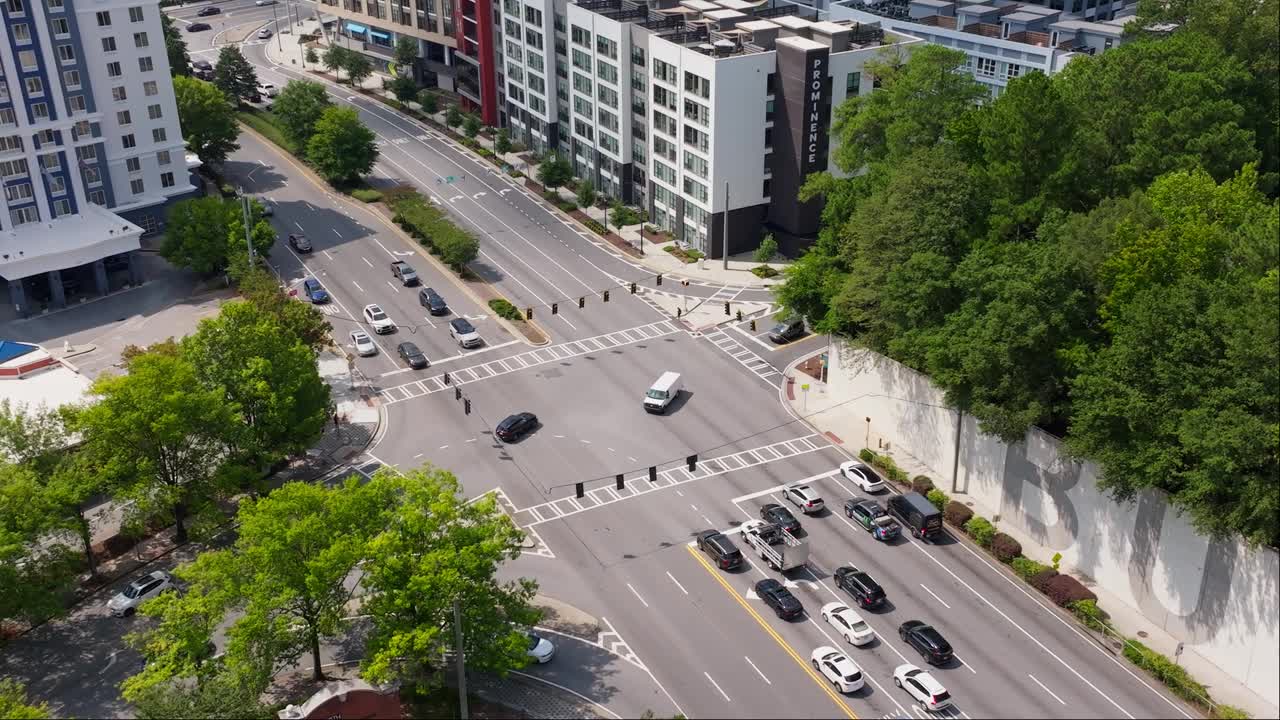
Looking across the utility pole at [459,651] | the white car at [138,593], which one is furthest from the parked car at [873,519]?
the white car at [138,593]

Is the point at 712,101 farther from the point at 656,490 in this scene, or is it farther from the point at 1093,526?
the point at 1093,526

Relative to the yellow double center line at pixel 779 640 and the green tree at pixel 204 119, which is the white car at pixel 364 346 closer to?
the yellow double center line at pixel 779 640

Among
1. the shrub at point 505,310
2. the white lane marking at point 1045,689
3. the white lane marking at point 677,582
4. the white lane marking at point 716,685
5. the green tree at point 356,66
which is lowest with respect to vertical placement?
the white lane marking at point 716,685

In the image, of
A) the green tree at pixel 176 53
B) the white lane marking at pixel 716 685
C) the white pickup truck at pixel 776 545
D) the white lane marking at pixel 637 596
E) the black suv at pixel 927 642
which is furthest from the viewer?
the green tree at pixel 176 53

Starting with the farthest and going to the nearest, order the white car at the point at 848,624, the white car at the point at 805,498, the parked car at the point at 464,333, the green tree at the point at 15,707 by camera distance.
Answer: the parked car at the point at 464,333 < the white car at the point at 805,498 < the white car at the point at 848,624 < the green tree at the point at 15,707

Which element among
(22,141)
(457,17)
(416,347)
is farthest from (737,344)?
(457,17)
